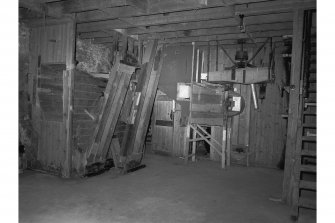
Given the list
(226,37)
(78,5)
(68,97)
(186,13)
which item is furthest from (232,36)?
(68,97)

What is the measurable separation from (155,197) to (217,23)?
4843 millimetres

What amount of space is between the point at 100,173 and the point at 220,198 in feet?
11.4

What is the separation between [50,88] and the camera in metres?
7.07

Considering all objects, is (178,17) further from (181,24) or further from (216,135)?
(216,135)

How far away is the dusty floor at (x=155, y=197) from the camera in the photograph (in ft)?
15.3

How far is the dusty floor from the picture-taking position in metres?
4.65

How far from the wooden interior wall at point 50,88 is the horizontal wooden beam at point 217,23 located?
2320 millimetres

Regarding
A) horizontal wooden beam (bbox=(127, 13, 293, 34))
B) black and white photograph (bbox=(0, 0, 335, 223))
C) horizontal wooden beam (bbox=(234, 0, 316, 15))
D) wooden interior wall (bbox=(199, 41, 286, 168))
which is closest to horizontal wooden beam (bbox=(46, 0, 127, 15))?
black and white photograph (bbox=(0, 0, 335, 223))

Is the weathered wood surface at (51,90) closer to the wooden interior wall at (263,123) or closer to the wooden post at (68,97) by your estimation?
the wooden post at (68,97)

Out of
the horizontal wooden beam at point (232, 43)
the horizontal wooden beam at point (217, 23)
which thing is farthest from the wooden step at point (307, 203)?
the horizontal wooden beam at point (232, 43)

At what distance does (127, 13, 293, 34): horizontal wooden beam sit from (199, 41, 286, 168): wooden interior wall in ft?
7.68

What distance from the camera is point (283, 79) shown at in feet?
28.2

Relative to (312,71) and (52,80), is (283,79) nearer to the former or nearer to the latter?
(312,71)

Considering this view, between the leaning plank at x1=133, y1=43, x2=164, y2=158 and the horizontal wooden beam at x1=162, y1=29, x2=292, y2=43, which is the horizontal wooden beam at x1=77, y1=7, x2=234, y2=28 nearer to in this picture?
the leaning plank at x1=133, y1=43, x2=164, y2=158
